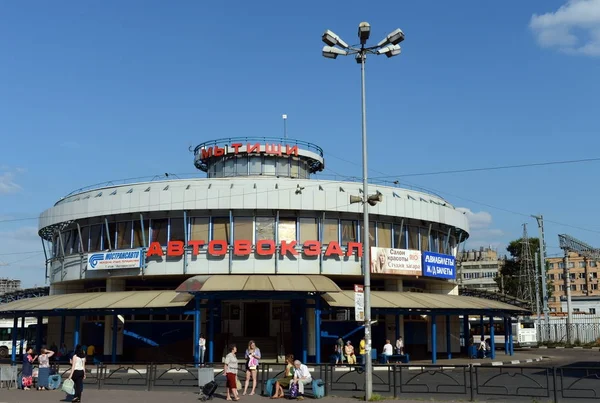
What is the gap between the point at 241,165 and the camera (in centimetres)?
4747

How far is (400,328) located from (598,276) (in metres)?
104

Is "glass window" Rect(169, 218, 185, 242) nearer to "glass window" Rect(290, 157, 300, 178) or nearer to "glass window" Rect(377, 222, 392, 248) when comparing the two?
"glass window" Rect(377, 222, 392, 248)

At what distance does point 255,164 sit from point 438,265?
14.6 m

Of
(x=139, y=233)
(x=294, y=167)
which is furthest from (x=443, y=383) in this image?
(x=294, y=167)

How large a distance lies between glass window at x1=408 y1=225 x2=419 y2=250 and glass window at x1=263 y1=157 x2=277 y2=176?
11.1m

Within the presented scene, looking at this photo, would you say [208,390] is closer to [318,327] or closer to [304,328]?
[318,327]

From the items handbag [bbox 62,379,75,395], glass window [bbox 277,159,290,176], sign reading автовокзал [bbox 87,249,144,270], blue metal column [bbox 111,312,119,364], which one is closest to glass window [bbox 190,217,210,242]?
sign reading автовокзал [bbox 87,249,144,270]

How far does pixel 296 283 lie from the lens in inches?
1378

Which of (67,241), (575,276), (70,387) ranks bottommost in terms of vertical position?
(70,387)

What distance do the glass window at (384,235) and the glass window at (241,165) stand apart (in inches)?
463

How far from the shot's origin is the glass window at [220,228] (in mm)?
37969

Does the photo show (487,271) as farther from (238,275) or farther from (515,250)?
(238,275)

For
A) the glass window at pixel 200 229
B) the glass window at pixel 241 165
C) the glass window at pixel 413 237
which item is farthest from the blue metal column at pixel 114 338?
the glass window at pixel 413 237

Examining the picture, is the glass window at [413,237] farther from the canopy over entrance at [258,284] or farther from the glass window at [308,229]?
the canopy over entrance at [258,284]
